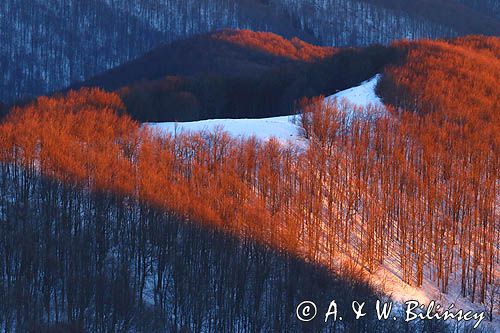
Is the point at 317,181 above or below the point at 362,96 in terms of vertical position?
below

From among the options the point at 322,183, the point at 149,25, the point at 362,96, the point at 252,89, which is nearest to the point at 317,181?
the point at 322,183

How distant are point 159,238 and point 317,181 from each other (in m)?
11.7

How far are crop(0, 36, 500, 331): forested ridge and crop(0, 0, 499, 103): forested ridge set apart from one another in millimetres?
89518

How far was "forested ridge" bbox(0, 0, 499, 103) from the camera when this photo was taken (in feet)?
487

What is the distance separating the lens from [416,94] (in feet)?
217

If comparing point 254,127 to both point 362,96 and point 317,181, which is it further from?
point 362,96

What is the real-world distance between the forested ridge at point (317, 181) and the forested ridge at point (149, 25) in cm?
8952

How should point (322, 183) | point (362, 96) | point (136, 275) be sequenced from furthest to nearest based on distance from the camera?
point (362, 96) < point (322, 183) < point (136, 275)

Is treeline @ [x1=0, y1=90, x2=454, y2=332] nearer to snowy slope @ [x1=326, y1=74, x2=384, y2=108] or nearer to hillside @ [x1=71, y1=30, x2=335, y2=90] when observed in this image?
snowy slope @ [x1=326, y1=74, x2=384, y2=108]

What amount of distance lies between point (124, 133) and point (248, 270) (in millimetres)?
17335

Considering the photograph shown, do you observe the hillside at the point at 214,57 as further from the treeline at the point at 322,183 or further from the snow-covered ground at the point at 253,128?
the treeline at the point at 322,183

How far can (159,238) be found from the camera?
152 feet

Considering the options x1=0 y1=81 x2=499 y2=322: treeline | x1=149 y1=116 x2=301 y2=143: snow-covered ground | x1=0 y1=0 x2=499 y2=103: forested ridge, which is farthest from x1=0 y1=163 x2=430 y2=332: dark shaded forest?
x1=0 y1=0 x2=499 y2=103: forested ridge

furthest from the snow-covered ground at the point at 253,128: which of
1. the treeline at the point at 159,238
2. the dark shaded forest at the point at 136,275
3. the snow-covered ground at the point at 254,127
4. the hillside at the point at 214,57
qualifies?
the hillside at the point at 214,57
